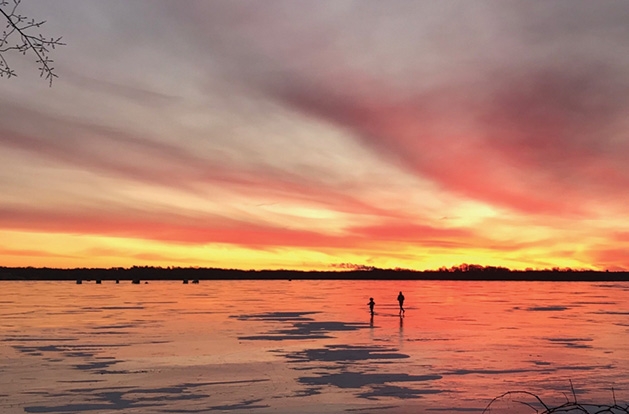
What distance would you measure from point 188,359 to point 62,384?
495 centimetres

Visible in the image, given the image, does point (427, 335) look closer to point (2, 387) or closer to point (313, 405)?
point (313, 405)

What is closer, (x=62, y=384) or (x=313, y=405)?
(x=313, y=405)

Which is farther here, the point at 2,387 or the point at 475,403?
the point at 2,387

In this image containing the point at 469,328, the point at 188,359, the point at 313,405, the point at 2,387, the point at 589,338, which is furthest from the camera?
the point at 469,328

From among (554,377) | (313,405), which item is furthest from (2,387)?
(554,377)

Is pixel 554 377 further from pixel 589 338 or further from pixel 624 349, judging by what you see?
pixel 589 338

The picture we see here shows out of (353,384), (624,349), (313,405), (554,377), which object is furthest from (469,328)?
(313,405)

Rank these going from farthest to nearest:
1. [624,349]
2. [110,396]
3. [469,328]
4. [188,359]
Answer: [469,328] → [624,349] → [188,359] → [110,396]

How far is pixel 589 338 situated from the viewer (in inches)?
1083

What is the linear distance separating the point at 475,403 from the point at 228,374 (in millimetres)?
6733

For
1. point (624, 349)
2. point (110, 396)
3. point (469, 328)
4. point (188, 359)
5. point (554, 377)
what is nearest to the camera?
point (110, 396)

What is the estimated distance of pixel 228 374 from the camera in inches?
698

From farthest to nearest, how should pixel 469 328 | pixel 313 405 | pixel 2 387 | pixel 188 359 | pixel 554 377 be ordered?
pixel 469 328 → pixel 188 359 → pixel 554 377 → pixel 2 387 → pixel 313 405

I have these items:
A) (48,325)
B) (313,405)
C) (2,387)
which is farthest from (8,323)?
(313,405)
